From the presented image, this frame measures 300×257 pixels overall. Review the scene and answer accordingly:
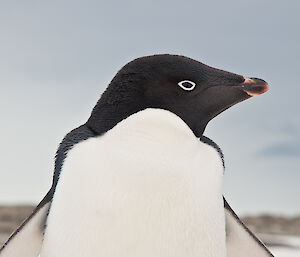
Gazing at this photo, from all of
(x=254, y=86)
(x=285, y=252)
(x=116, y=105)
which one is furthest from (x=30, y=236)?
(x=285, y=252)

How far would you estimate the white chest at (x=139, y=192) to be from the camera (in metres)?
2.74

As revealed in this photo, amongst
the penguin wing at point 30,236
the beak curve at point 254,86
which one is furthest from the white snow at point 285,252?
the beak curve at point 254,86

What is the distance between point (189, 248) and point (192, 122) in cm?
59

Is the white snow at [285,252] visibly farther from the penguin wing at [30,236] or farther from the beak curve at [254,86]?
the beak curve at [254,86]

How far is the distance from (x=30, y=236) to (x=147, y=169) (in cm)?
96

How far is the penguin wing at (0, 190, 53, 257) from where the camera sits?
10.7 feet

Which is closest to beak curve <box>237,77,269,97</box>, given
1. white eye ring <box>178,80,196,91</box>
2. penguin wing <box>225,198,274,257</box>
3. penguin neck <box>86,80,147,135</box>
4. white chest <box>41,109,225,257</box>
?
white eye ring <box>178,80,196,91</box>

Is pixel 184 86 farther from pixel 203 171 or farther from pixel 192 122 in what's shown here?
pixel 203 171

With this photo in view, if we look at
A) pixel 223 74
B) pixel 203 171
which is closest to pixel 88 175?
pixel 203 171

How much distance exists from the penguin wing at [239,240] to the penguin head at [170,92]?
836 mm

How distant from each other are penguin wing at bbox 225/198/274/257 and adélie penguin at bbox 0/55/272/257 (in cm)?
60

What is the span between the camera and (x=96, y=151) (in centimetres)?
281

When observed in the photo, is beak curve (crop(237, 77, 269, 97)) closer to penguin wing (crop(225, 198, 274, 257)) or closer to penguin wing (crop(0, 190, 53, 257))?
penguin wing (crop(225, 198, 274, 257))

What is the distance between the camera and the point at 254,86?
115 inches
